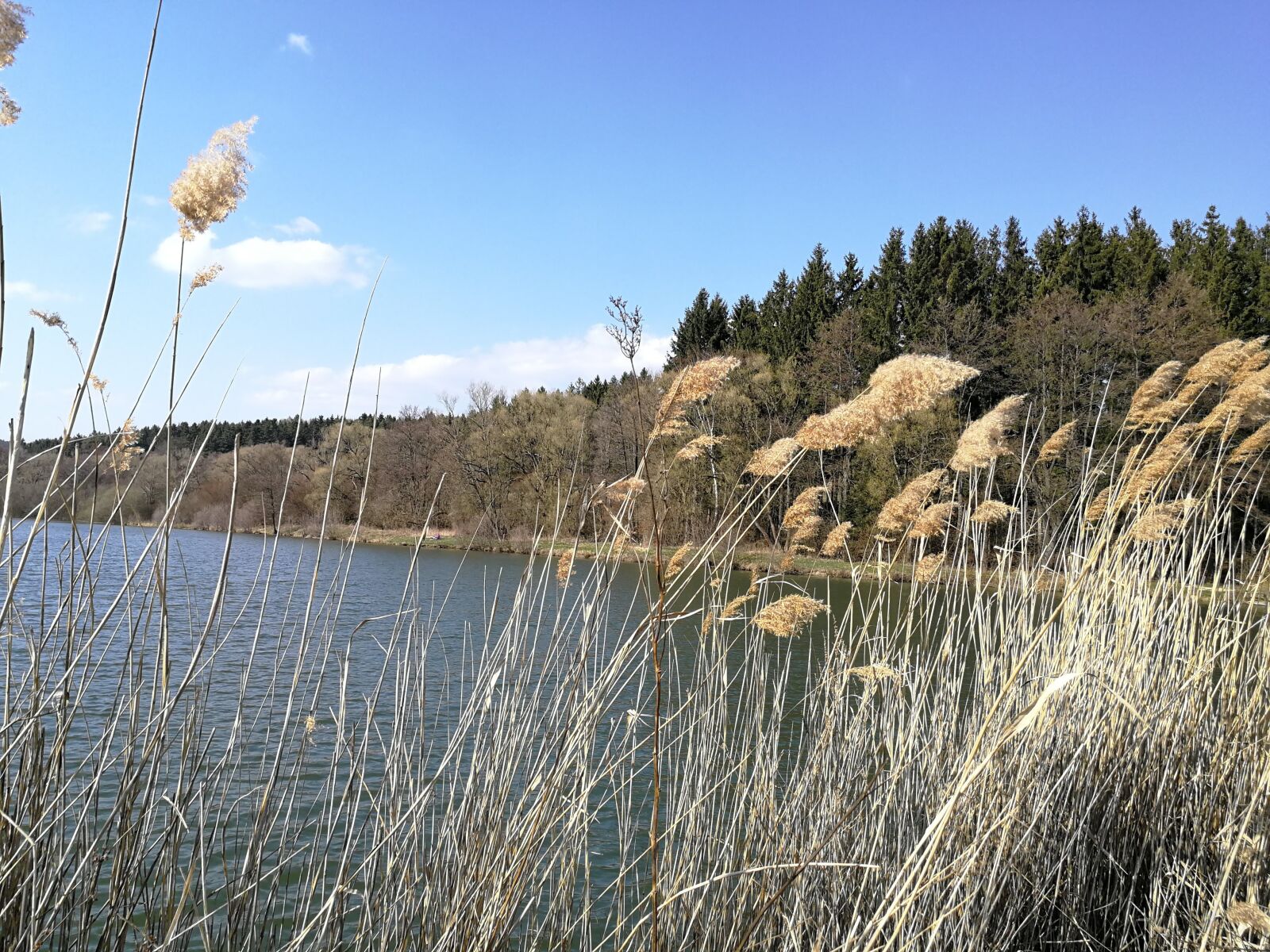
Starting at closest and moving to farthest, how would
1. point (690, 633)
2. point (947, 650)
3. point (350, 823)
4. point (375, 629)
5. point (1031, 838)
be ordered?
point (350, 823), point (1031, 838), point (947, 650), point (375, 629), point (690, 633)

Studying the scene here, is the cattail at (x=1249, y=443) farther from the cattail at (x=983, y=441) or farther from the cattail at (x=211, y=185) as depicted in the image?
the cattail at (x=211, y=185)

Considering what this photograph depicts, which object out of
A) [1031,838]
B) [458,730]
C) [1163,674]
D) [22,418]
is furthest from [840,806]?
[22,418]

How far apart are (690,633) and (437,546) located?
2079cm

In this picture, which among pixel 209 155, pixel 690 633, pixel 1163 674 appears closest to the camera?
pixel 209 155

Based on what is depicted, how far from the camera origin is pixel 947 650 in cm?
287

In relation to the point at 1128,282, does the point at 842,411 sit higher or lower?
lower

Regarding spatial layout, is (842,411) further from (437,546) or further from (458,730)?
(437,546)

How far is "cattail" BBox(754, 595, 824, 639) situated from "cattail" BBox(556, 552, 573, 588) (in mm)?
497

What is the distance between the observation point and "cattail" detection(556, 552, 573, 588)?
2208 millimetres

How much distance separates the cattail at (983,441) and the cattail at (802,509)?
43 cm

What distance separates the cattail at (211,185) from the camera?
1.65m

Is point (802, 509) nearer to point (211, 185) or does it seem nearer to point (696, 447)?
point (696, 447)

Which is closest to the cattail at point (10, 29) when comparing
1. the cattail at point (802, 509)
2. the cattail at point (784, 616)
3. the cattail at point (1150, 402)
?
the cattail at point (784, 616)

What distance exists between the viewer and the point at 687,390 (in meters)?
1.63
